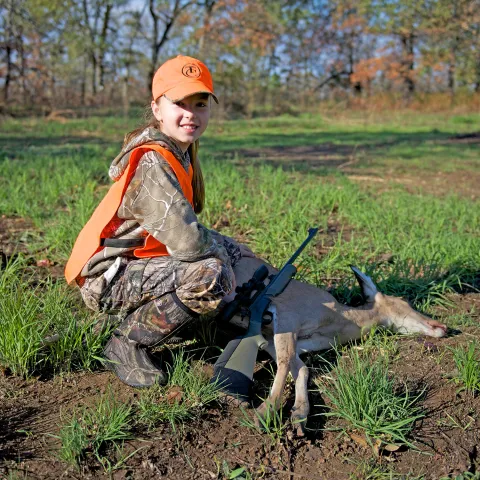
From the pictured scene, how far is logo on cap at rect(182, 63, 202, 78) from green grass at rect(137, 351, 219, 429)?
1287mm

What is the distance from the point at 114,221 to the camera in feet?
9.45

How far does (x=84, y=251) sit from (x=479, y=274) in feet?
9.15

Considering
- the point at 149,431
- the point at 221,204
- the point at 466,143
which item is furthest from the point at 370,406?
the point at 466,143

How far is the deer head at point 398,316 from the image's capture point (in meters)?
3.29

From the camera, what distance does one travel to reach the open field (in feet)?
7.48

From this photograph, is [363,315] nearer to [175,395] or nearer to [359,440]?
[359,440]

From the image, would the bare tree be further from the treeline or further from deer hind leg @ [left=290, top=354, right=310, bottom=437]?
deer hind leg @ [left=290, top=354, right=310, bottom=437]

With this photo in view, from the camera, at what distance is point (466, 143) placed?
12953mm

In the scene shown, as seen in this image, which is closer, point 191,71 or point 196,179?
point 191,71

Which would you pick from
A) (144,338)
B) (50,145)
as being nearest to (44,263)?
(144,338)

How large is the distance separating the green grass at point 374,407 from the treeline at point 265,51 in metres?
18.7

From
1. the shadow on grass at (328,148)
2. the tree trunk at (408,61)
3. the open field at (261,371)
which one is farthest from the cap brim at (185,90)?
the tree trunk at (408,61)

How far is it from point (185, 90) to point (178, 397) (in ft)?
4.46

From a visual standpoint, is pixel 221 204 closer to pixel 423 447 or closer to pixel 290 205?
pixel 290 205
